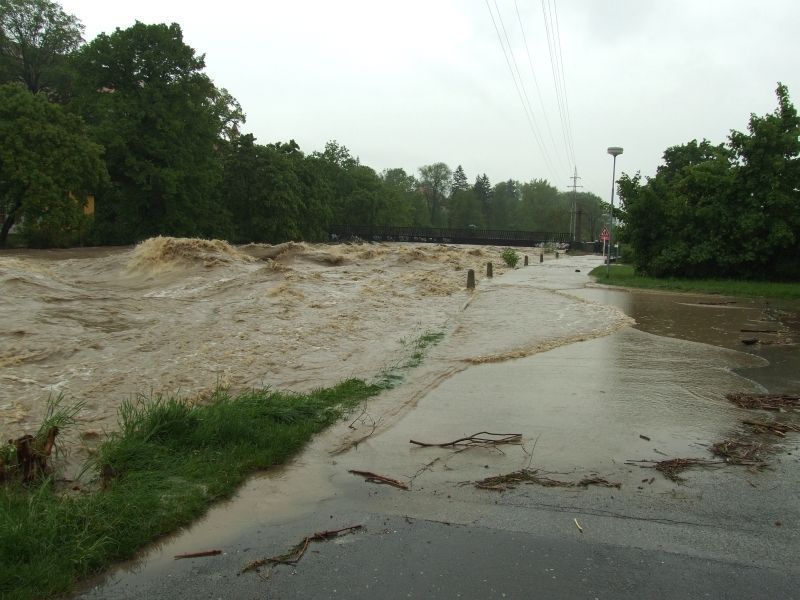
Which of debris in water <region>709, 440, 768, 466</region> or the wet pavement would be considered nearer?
the wet pavement

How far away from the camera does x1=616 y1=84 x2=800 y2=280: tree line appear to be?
22844 millimetres

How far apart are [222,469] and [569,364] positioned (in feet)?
21.3

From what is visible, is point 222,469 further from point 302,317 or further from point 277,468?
point 302,317

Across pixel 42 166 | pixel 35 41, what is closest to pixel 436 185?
pixel 35 41

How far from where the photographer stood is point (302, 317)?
1519 centimetres

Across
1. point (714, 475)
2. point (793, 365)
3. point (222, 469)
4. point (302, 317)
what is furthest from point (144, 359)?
point (793, 365)

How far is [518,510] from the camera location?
173 inches

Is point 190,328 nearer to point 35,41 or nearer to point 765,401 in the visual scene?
point 765,401

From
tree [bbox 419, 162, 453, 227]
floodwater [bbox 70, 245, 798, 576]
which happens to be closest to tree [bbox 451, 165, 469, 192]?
tree [bbox 419, 162, 453, 227]

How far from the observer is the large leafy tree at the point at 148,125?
41688 millimetres

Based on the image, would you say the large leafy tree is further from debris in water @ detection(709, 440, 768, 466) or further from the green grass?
debris in water @ detection(709, 440, 768, 466)

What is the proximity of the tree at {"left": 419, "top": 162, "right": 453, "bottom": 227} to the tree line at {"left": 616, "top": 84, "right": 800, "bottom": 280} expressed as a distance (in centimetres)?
11008

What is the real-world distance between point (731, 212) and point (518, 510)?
24.3m

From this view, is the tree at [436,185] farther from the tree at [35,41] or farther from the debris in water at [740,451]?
the debris in water at [740,451]
